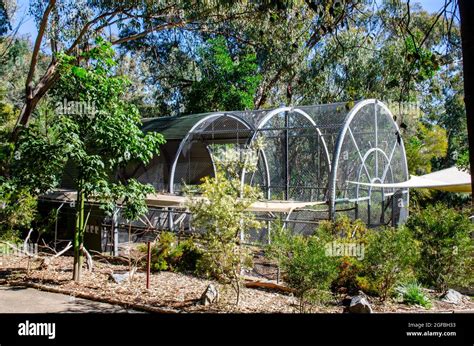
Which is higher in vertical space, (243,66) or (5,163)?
(243,66)

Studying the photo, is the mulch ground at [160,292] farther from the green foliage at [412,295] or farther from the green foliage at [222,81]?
the green foliage at [222,81]

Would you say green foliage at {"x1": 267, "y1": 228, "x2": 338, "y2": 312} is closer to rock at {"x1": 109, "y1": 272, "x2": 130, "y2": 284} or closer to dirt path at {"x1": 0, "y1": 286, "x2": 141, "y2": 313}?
dirt path at {"x1": 0, "y1": 286, "x2": 141, "y2": 313}

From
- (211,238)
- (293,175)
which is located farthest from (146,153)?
(293,175)

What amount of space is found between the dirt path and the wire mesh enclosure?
8.19 meters

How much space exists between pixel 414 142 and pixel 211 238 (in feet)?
68.1

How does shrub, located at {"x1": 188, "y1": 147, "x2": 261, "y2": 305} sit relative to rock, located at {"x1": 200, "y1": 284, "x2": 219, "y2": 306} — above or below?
above

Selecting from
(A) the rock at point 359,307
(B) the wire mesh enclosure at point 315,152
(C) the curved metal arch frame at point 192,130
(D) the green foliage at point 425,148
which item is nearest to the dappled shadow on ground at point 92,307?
(A) the rock at point 359,307

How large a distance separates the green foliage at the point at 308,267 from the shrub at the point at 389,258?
1.07 m

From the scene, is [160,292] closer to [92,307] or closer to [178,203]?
[92,307]

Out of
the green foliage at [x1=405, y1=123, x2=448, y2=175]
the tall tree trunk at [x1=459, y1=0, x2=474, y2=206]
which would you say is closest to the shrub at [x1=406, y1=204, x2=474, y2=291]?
the tall tree trunk at [x1=459, y1=0, x2=474, y2=206]

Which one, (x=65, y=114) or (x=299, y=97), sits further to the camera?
(x=299, y=97)

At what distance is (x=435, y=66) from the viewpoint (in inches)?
167

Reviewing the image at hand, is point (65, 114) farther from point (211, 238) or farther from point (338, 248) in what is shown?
point (338, 248)

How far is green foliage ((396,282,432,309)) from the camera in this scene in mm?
8094
